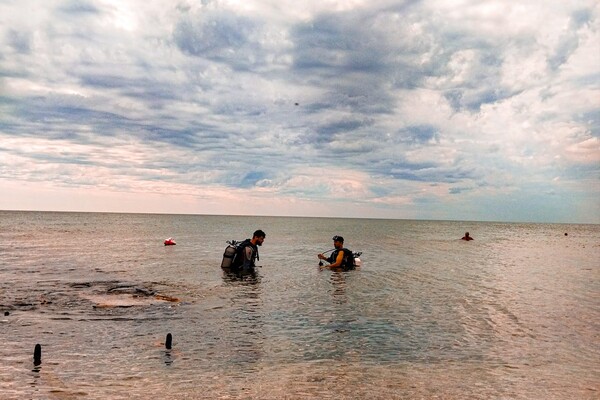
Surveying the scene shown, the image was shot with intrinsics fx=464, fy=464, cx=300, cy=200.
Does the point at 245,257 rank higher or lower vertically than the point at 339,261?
higher

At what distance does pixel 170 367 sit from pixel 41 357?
124 inches

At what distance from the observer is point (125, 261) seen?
37.1m

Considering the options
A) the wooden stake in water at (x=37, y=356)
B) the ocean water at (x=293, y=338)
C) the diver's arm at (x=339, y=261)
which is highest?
the diver's arm at (x=339, y=261)

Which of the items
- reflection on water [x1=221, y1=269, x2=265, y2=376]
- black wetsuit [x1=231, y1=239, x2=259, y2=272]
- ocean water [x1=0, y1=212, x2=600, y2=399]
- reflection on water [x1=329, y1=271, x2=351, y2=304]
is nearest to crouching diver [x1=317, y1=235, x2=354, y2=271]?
reflection on water [x1=329, y1=271, x2=351, y2=304]

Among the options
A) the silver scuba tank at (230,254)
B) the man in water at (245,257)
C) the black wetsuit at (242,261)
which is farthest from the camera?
the silver scuba tank at (230,254)

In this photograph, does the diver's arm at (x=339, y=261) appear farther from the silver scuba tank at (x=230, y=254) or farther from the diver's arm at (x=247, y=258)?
the silver scuba tank at (x=230, y=254)

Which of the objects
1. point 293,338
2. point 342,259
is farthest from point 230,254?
point 293,338

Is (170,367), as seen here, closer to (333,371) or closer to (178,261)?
(333,371)

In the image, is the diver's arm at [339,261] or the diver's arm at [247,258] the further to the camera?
the diver's arm at [339,261]

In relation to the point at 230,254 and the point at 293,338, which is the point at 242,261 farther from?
the point at 293,338

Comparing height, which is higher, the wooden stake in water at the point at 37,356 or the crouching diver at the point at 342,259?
the crouching diver at the point at 342,259

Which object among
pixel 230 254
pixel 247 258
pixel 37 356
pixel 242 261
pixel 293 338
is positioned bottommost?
pixel 293 338

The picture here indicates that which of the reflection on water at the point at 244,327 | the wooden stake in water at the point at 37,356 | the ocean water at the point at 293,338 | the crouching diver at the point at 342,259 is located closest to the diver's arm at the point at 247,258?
the ocean water at the point at 293,338

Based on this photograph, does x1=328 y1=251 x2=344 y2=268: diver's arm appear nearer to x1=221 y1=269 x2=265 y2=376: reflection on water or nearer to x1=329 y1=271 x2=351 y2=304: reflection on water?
x1=329 y1=271 x2=351 y2=304: reflection on water
